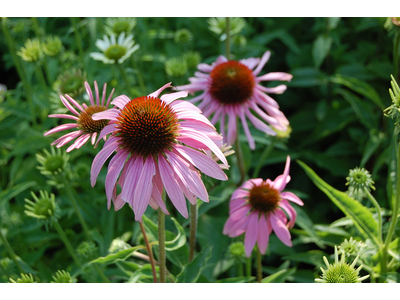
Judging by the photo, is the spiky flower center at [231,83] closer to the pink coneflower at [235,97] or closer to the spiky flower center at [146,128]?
the pink coneflower at [235,97]

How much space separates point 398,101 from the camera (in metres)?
0.81

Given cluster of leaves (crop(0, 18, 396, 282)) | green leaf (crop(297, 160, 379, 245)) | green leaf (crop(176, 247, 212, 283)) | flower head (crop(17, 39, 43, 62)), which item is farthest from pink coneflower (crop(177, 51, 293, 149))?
flower head (crop(17, 39, 43, 62))

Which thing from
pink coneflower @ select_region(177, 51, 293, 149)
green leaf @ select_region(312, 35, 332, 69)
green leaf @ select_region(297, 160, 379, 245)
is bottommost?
green leaf @ select_region(297, 160, 379, 245)

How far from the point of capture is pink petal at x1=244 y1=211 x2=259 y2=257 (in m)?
1.15

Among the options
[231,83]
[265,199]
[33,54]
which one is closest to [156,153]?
[265,199]

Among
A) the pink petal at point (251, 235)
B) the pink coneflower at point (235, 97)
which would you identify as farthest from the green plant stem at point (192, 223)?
the pink coneflower at point (235, 97)

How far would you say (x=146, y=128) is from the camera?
840 millimetres

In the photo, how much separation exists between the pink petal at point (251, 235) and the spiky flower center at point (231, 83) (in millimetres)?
467

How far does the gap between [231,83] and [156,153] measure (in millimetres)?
637

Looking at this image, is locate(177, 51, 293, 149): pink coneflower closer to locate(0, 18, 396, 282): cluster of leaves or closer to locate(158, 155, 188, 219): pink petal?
locate(0, 18, 396, 282): cluster of leaves

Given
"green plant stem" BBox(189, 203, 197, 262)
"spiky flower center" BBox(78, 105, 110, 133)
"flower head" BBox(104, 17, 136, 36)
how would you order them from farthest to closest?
"flower head" BBox(104, 17, 136, 36) → "green plant stem" BBox(189, 203, 197, 262) → "spiky flower center" BBox(78, 105, 110, 133)

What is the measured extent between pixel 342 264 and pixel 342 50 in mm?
1633

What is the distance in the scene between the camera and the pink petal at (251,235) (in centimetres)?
115

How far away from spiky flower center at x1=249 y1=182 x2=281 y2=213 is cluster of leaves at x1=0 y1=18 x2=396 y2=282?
0.55ft
